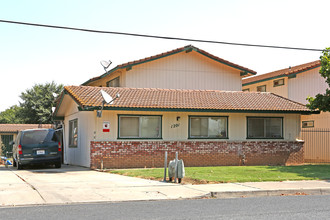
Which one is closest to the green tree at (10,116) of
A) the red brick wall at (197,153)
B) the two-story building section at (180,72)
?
the two-story building section at (180,72)

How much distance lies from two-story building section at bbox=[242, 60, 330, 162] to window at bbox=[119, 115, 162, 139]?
A: 405 inches

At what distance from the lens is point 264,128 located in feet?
75.1

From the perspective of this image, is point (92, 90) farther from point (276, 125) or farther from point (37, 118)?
point (37, 118)

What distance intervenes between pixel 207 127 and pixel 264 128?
3.06m

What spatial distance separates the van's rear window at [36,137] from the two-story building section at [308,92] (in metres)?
14.9

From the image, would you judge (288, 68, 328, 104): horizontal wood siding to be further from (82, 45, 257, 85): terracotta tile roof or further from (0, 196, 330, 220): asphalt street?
(0, 196, 330, 220): asphalt street

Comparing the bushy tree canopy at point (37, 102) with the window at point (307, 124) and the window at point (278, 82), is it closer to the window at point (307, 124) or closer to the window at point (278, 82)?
the window at point (278, 82)

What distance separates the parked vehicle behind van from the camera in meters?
20.1

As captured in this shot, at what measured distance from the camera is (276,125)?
23109mm

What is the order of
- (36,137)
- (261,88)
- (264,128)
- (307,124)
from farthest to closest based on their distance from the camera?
(261,88)
(307,124)
(264,128)
(36,137)

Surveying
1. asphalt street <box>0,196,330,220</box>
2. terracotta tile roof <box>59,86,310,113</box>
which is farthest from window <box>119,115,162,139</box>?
asphalt street <box>0,196,330,220</box>

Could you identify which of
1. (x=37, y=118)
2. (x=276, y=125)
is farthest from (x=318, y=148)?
(x=37, y=118)

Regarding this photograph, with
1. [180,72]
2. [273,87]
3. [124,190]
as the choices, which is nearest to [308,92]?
[273,87]

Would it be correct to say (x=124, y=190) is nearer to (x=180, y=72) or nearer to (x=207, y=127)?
(x=207, y=127)
